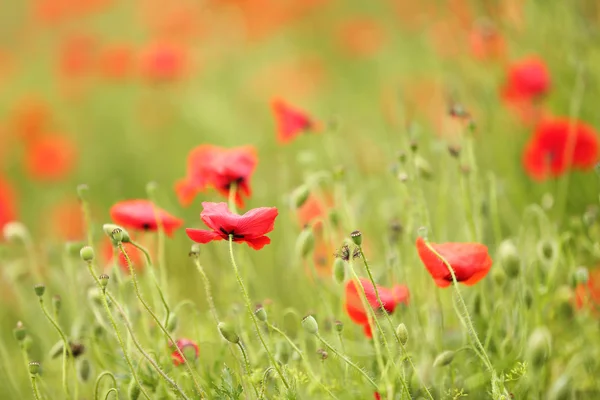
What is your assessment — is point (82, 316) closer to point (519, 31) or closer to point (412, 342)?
point (412, 342)

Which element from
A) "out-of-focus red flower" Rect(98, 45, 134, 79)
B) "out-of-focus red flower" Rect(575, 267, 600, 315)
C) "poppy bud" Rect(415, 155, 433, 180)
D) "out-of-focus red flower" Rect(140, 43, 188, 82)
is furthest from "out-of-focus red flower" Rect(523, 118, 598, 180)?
"out-of-focus red flower" Rect(98, 45, 134, 79)

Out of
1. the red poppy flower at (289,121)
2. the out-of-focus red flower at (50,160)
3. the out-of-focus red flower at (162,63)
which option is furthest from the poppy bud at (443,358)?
the out-of-focus red flower at (50,160)

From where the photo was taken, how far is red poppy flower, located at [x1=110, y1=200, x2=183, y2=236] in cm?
134

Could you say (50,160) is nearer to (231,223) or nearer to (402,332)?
(231,223)

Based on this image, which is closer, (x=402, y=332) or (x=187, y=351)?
(x=402, y=332)

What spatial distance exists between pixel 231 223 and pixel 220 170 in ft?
0.85

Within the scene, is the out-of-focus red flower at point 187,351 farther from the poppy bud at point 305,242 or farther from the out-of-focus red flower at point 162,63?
the out-of-focus red flower at point 162,63

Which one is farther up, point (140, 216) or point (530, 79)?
point (530, 79)

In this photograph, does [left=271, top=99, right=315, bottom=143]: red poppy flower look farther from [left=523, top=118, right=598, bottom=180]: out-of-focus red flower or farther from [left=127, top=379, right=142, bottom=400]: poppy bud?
[left=127, top=379, right=142, bottom=400]: poppy bud

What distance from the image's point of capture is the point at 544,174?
6.11 feet

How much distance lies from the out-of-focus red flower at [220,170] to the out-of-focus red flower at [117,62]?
7.85 feet

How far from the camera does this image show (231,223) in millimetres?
1083

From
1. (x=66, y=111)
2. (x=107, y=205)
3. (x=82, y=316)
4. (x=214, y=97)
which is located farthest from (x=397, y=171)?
(x=66, y=111)

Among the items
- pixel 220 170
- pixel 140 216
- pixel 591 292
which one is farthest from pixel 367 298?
pixel 591 292
